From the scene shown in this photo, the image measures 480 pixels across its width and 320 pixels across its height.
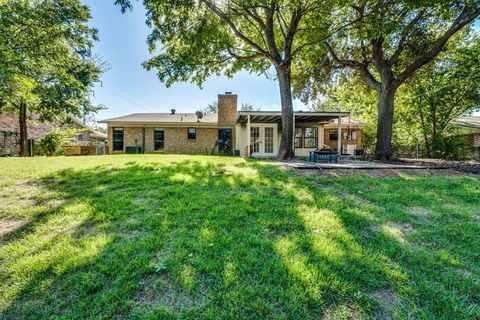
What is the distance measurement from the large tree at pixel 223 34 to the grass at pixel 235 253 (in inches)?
288

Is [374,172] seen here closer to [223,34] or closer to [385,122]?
[385,122]

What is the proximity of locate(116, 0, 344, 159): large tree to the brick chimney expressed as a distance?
204 inches

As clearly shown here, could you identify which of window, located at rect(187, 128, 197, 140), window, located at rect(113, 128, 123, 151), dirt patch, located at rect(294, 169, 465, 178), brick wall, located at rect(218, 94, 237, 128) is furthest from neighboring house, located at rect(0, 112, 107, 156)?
dirt patch, located at rect(294, 169, 465, 178)

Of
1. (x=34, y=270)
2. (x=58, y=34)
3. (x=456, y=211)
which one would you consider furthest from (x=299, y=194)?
(x=58, y=34)

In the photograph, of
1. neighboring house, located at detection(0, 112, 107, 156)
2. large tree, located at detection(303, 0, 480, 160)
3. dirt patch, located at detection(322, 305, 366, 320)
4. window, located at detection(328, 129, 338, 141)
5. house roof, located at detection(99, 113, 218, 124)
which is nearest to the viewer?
dirt patch, located at detection(322, 305, 366, 320)

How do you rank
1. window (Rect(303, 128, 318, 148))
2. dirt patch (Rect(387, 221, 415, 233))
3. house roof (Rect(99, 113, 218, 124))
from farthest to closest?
house roof (Rect(99, 113, 218, 124))
window (Rect(303, 128, 318, 148))
dirt patch (Rect(387, 221, 415, 233))

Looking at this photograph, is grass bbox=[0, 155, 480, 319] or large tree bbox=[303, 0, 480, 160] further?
large tree bbox=[303, 0, 480, 160]

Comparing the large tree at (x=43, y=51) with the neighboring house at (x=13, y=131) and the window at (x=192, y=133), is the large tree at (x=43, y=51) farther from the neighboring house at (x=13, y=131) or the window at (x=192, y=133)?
the window at (x=192, y=133)

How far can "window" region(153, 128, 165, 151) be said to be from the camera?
19094mm

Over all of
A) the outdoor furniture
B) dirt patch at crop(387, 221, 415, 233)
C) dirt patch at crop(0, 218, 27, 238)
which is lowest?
dirt patch at crop(387, 221, 415, 233)

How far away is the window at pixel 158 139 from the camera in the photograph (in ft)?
62.6

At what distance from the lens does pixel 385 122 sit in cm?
1226

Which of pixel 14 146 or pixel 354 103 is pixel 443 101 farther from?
pixel 14 146

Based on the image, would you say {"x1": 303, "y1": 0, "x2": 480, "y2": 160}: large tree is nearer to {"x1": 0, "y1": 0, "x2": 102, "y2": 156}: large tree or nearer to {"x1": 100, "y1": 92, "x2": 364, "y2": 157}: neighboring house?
{"x1": 100, "y1": 92, "x2": 364, "y2": 157}: neighboring house
